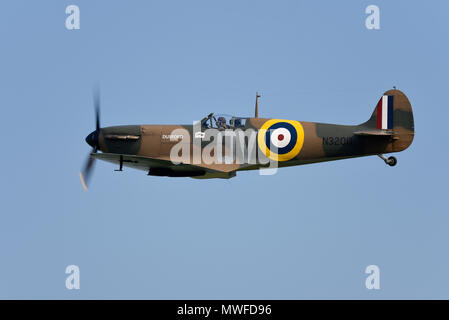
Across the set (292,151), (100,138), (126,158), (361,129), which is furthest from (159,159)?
(361,129)

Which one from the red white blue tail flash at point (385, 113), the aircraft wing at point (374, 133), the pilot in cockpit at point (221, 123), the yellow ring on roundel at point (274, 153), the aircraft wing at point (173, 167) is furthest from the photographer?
the red white blue tail flash at point (385, 113)

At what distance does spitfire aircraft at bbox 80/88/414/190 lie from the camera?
58.9 feet

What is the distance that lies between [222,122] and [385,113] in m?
4.12

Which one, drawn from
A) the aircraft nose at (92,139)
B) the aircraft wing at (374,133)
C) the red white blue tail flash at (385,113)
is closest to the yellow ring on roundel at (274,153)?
the aircraft wing at (374,133)

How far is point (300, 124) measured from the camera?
1827cm

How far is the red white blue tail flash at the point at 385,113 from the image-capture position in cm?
1825

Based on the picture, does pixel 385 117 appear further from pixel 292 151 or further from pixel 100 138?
pixel 100 138

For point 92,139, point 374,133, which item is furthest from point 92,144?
point 374,133

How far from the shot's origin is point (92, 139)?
1856cm

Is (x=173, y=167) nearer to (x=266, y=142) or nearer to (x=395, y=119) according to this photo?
(x=266, y=142)

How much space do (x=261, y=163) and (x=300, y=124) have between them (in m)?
1.41

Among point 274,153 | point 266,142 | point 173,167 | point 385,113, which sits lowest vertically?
point 173,167

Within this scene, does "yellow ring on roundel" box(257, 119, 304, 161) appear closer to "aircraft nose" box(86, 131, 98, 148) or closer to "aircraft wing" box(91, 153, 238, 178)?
"aircraft wing" box(91, 153, 238, 178)

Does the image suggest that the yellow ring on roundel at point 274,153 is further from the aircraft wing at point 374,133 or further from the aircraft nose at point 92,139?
the aircraft nose at point 92,139
